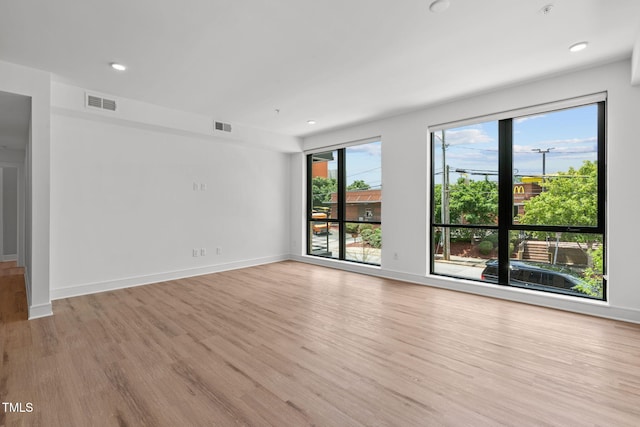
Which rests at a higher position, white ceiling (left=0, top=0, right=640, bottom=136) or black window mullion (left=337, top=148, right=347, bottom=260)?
white ceiling (left=0, top=0, right=640, bottom=136)

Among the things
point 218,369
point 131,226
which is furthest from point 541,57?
point 131,226

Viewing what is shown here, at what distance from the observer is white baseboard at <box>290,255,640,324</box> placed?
11.0 ft

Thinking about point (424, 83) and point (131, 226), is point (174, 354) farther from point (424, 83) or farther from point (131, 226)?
point (424, 83)

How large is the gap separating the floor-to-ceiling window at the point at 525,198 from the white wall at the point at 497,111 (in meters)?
0.17

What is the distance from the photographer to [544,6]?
239 cm

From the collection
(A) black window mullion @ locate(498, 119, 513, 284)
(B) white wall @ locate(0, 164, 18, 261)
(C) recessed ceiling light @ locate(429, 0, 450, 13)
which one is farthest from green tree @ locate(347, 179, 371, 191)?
(B) white wall @ locate(0, 164, 18, 261)

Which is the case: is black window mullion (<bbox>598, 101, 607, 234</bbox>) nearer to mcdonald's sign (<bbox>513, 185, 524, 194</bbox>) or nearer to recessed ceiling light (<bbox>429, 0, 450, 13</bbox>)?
mcdonald's sign (<bbox>513, 185, 524, 194</bbox>)

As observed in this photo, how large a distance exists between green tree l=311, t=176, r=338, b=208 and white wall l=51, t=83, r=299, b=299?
103cm

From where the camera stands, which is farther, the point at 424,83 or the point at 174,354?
the point at 424,83

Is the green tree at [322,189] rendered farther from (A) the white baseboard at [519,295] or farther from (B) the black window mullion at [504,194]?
(B) the black window mullion at [504,194]

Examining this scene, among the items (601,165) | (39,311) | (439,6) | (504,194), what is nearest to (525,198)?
(504,194)

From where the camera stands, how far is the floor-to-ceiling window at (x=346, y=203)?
5867mm

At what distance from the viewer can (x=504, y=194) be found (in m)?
4.22

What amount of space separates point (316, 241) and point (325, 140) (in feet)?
7.50
